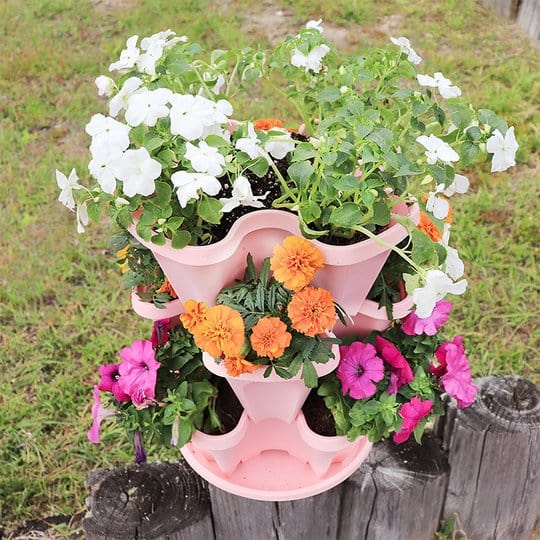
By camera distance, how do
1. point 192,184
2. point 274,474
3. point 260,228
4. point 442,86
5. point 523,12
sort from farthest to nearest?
point 523,12 < point 274,474 < point 442,86 < point 260,228 < point 192,184

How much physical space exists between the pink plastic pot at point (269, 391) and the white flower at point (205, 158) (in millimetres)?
349

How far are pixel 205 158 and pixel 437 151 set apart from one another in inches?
12.8

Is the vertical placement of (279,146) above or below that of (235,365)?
above

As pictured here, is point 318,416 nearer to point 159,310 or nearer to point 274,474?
point 274,474

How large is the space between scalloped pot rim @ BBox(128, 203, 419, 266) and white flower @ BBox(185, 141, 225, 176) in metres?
0.09

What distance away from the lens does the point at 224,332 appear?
1102mm

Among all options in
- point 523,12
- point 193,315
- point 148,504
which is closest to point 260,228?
point 193,315

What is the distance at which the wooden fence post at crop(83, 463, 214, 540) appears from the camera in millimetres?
1363

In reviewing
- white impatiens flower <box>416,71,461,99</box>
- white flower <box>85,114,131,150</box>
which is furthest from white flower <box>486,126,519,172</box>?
white flower <box>85,114,131,150</box>

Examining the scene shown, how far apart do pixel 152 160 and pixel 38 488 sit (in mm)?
1285

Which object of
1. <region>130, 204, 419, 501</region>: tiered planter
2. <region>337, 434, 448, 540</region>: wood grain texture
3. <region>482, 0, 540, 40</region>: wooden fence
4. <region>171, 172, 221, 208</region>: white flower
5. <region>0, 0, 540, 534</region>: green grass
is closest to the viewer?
<region>171, 172, 221, 208</region>: white flower

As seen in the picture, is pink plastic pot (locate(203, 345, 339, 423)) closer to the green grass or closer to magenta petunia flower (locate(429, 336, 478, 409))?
magenta petunia flower (locate(429, 336, 478, 409))

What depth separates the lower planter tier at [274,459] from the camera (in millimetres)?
1357

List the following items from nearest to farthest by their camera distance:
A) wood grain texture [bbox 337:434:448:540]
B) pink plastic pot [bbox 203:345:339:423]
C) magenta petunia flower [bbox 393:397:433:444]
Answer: pink plastic pot [bbox 203:345:339:423], magenta petunia flower [bbox 393:397:433:444], wood grain texture [bbox 337:434:448:540]
